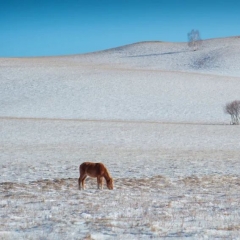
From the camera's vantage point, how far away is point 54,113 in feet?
158

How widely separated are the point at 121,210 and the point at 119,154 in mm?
14156

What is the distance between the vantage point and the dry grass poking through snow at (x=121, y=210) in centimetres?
711

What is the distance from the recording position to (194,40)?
114 meters

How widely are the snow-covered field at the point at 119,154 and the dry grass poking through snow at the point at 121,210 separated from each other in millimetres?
18

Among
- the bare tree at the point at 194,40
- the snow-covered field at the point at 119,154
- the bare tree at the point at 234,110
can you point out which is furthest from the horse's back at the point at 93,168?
the bare tree at the point at 194,40

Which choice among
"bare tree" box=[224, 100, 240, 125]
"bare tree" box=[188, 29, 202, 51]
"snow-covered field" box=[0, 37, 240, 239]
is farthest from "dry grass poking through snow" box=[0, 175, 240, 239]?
"bare tree" box=[188, 29, 202, 51]

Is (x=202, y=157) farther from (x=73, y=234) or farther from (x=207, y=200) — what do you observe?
(x=73, y=234)

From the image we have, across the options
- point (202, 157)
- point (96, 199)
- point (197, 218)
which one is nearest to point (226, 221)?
point (197, 218)

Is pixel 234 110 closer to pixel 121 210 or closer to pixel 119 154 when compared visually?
pixel 119 154

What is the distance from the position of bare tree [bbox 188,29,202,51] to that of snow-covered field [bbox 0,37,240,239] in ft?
108

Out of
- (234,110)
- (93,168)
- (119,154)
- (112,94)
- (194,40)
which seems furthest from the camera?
(194,40)

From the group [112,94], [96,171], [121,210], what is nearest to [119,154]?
[96,171]

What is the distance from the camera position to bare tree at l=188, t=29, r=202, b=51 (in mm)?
111794

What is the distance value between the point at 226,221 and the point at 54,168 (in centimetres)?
1054
